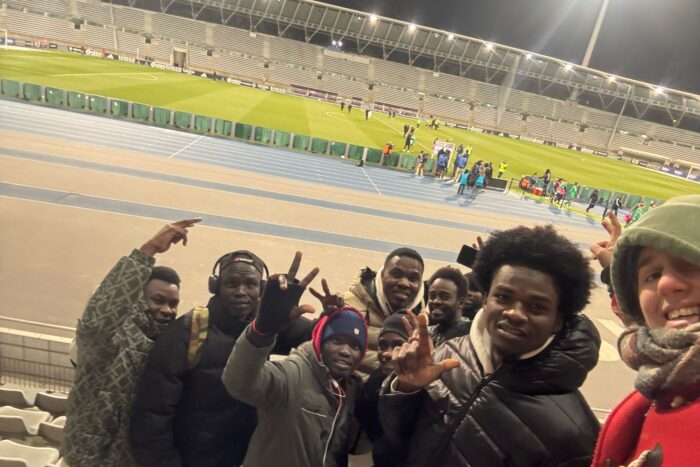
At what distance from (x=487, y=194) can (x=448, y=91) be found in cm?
4618

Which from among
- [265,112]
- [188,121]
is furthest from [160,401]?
[265,112]

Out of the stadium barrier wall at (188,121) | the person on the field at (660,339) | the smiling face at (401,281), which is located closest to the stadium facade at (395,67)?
the stadium barrier wall at (188,121)

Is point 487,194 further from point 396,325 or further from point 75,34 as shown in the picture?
point 75,34

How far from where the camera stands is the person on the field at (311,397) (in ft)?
6.94

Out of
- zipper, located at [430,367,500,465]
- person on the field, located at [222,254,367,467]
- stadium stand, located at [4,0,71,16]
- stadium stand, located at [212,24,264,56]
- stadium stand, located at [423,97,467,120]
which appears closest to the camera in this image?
zipper, located at [430,367,500,465]

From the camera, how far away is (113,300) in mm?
2346

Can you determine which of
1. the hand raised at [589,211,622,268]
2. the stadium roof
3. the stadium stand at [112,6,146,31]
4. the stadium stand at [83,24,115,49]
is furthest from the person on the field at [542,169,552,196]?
the stadium stand at [112,6,146,31]

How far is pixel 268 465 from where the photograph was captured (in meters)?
2.19

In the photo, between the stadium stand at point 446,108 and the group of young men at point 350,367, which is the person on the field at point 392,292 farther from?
the stadium stand at point 446,108

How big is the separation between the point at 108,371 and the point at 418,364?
1.86 m

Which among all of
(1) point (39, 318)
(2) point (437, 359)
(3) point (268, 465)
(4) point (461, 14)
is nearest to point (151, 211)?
(1) point (39, 318)

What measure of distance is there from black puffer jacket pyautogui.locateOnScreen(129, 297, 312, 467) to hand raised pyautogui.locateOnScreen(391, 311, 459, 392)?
1.26m

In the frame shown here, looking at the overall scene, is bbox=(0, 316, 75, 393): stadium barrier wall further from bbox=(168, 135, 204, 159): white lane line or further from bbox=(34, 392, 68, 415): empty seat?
bbox=(168, 135, 204, 159): white lane line

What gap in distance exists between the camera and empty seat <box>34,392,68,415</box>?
3914mm
